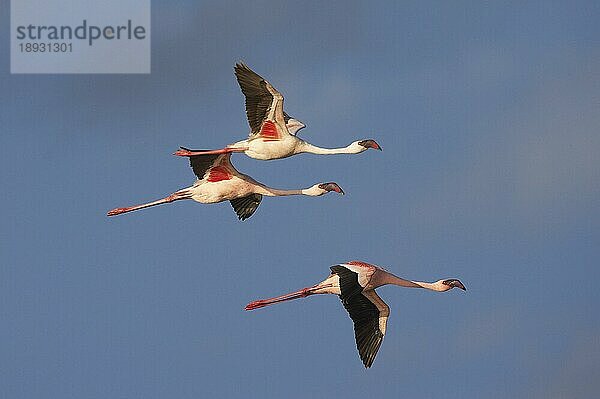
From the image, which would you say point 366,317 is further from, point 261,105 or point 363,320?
point 261,105

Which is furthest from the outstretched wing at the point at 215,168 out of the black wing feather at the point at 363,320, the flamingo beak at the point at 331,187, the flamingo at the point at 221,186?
the black wing feather at the point at 363,320

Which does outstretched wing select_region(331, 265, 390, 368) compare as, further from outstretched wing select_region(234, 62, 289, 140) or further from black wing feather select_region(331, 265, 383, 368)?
outstretched wing select_region(234, 62, 289, 140)

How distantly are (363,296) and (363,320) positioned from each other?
65 centimetres

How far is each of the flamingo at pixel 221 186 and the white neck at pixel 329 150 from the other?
1.10 m

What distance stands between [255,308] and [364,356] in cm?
383

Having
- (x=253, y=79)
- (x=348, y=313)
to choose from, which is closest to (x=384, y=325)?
(x=348, y=313)

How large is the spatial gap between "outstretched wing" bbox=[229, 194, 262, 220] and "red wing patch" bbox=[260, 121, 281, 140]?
12.1 ft

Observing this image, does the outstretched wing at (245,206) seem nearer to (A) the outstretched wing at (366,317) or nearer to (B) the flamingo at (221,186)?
(B) the flamingo at (221,186)

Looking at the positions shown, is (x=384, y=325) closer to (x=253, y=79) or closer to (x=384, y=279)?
(x=384, y=279)

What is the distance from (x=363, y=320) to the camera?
10406 cm

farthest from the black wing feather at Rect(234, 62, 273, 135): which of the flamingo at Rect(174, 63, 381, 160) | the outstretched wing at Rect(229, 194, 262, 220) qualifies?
the outstretched wing at Rect(229, 194, 262, 220)

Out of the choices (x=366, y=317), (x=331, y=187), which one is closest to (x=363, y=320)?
(x=366, y=317)

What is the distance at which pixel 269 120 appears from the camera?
10419 centimetres

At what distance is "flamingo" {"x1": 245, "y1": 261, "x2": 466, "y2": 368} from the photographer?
338 ft
